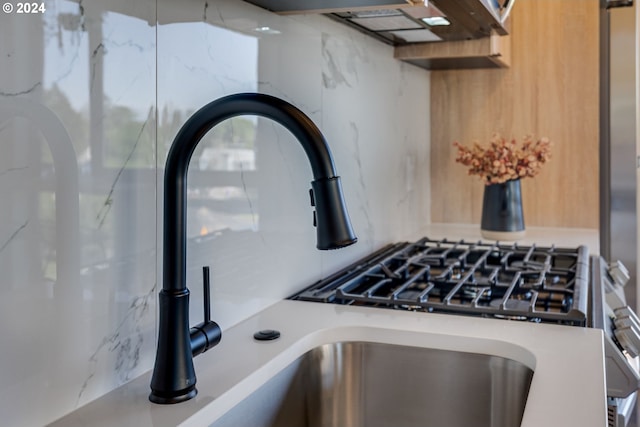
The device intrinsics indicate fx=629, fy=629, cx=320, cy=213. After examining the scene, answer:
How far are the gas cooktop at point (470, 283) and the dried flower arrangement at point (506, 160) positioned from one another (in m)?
0.30

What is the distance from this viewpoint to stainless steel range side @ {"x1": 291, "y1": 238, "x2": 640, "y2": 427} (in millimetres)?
1131

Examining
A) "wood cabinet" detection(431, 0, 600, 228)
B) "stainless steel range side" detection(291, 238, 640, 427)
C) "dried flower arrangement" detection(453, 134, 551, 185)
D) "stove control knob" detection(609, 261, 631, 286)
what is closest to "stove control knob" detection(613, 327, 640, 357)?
"stainless steel range side" detection(291, 238, 640, 427)

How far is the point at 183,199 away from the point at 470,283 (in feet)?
2.70

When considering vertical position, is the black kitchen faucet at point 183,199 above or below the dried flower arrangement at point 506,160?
below

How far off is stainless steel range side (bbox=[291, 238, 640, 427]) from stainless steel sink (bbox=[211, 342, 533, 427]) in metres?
0.17

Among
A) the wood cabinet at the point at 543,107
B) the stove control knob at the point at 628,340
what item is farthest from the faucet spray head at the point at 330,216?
the wood cabinet at the point at 543,107

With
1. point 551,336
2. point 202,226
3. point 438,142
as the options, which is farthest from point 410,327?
point 438,142

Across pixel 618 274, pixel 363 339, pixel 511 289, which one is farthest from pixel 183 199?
pixel 618 274

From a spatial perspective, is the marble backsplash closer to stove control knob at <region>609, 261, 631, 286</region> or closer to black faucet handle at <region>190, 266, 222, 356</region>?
black faucet handle at <region>190, 266, 222, 356</region>

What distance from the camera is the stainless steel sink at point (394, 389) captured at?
3.26 feet

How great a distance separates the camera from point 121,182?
83 centimetres

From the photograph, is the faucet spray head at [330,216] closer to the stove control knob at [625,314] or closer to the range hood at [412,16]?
the range hood at [412,16]

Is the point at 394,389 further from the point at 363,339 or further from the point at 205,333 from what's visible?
the point at 205,333

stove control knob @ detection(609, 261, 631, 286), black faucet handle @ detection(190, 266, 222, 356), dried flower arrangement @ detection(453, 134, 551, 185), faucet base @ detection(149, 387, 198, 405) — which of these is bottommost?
faucet base @ detection(149, 387, 198, 405)
